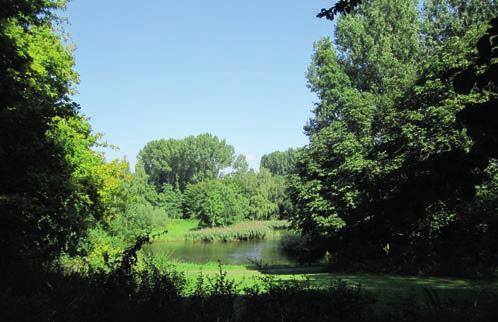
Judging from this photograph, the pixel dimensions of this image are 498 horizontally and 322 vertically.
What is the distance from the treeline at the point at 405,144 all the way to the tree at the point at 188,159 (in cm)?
7443

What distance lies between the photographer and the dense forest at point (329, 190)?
289cm

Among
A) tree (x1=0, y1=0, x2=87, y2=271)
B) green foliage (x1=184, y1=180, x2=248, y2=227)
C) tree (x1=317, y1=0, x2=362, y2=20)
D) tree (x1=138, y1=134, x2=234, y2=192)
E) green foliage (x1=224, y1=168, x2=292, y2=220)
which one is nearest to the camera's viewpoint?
tree (x1=317, y1=0, x2=362, y2=20)

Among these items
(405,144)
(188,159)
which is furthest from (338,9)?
(188,159)

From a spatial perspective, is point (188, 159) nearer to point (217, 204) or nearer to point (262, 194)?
point (262, 194)

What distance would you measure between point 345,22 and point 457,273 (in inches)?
994

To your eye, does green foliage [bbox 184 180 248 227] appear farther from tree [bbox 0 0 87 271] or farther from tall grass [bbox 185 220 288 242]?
tree [bbox 0 0 87 271]

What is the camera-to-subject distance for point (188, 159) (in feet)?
368

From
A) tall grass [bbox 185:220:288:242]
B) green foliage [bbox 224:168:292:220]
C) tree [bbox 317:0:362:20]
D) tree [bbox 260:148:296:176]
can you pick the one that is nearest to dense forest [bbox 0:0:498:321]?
tree [bbox 317:0:362:20]

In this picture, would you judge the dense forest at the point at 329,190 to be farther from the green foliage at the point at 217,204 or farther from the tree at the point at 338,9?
the green foliage at the point at 217,204

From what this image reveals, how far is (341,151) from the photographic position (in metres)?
26.6

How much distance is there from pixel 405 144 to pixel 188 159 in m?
101

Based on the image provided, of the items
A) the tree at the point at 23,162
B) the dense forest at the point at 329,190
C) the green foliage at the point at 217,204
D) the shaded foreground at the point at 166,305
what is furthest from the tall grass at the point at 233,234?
the shaded foreground at the point at 166,305

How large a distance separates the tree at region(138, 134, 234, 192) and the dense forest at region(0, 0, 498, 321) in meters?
67.6

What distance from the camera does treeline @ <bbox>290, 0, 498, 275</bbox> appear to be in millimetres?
2617
